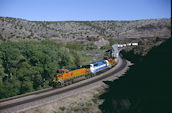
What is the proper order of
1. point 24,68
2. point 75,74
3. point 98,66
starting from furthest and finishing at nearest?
point 98,66 < point 24,68 < point 75,74

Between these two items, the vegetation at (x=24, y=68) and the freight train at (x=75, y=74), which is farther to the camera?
the vegetation at (x=24, y=68)

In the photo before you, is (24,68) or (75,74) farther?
(24,68)

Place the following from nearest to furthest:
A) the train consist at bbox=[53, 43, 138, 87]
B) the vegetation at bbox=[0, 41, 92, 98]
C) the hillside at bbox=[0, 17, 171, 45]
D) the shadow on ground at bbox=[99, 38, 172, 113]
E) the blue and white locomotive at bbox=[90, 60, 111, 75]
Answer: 1. the shadow on ground at bbox=[99, 38, 172, 113]
2. the train consist at bbox=[53, 43, 138, 87]
3. the vegetation at bbox=[0, 41, 92, 98]
4. the blue and white locomotive at bbox=[90, 60, 111, 75]
5. the hillside at bbox=[0, 17, 171, 45]

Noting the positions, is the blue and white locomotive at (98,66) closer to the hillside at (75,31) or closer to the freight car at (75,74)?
the freight car at (75,74)

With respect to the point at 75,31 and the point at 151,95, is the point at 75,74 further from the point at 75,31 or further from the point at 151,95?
the point at 75,31

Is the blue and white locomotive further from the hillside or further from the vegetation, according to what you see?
the hillside

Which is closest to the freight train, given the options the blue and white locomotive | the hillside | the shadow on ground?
the blue and white locomotive

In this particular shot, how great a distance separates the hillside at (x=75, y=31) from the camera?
86637 millimetres

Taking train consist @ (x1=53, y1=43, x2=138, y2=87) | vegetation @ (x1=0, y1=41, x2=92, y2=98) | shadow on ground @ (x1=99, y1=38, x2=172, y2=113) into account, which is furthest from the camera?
vegetation @ (x1=0, y1=41, x2=92, y2=98)

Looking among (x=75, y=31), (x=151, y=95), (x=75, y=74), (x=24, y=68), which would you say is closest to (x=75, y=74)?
(x=75, y=74)

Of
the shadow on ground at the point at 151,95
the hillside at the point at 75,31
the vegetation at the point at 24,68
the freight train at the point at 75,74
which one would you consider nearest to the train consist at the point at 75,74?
the freight train at the point at 75,74

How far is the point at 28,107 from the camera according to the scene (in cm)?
2234

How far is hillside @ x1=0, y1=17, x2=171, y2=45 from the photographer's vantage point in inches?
3411

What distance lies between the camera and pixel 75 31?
138 metres
